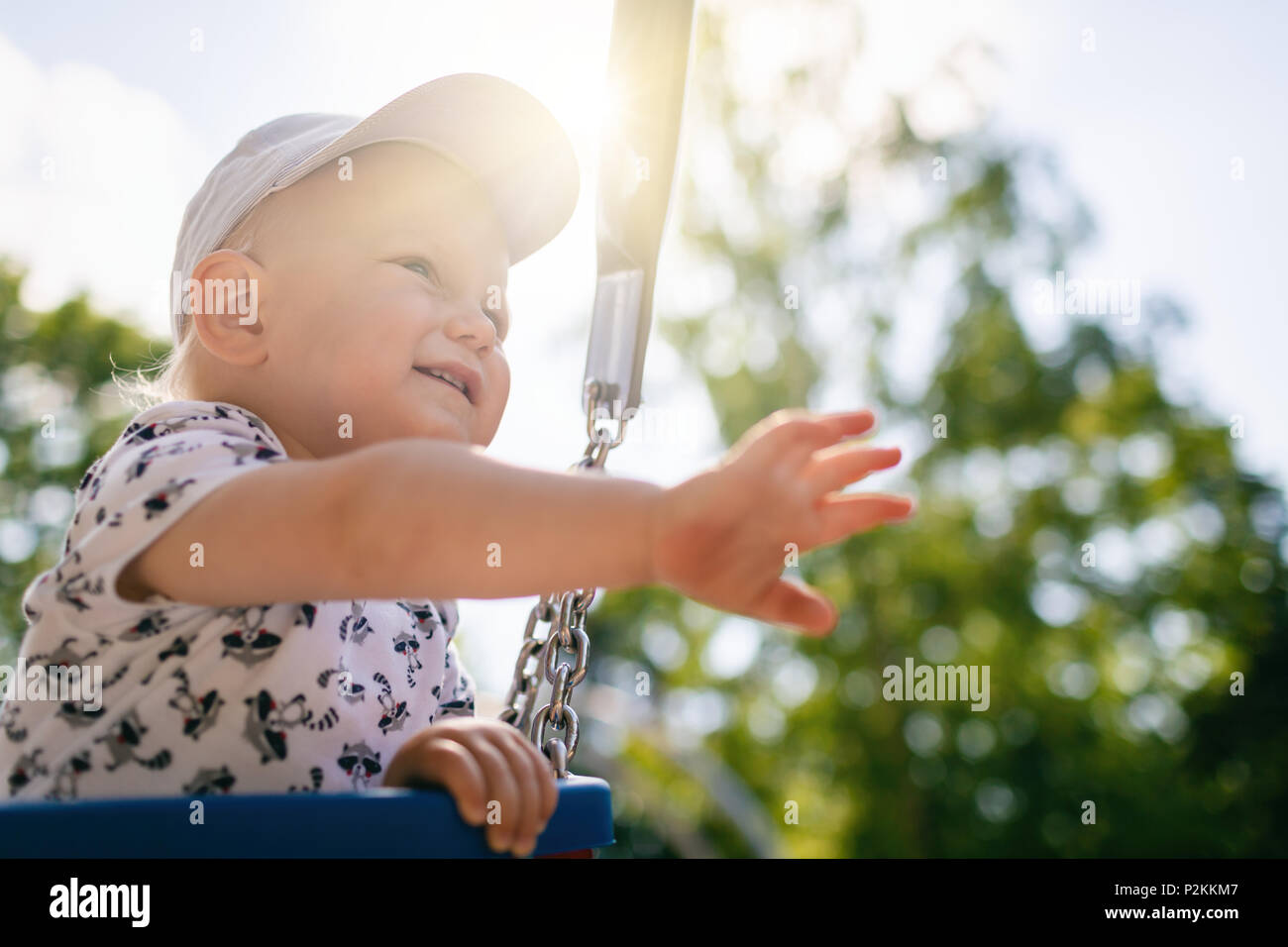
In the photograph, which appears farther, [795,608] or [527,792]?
[527,792]

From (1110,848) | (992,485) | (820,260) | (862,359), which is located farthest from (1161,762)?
(820,260)

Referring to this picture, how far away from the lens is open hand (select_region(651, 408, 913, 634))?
853 mm

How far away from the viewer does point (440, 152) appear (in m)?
1.67

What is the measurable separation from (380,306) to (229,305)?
0.94 ft

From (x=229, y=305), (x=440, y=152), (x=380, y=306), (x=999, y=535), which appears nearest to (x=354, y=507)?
(x=380, y=306)

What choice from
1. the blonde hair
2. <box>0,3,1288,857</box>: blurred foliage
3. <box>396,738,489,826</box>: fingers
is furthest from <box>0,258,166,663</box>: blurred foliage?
<box>396,738,489,826</box>: fingers

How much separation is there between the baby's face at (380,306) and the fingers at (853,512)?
74cm

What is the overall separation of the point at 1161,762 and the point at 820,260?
6.11 metres

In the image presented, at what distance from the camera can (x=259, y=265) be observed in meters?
1.61

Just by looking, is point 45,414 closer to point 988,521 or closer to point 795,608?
point 988,521

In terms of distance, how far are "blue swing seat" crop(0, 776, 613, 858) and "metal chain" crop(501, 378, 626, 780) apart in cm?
52

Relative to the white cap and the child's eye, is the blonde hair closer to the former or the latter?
the white cap

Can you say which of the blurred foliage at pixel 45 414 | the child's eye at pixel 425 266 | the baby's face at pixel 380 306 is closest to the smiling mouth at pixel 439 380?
the baby's face at pixel 380 306
